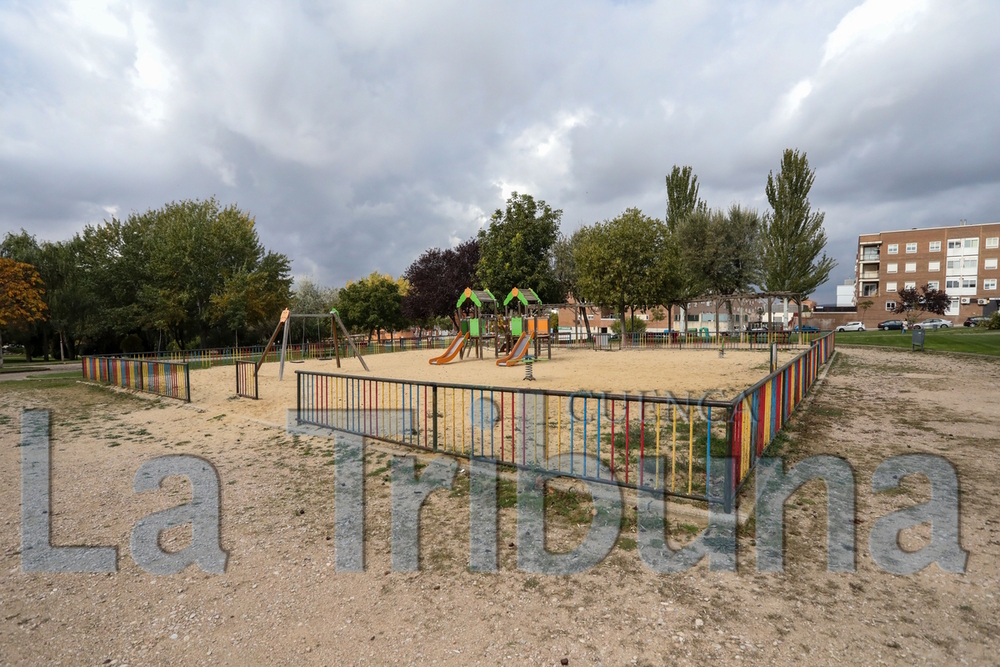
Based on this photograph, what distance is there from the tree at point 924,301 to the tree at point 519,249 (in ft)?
136

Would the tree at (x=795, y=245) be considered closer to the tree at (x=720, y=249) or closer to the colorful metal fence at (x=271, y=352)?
the tree at (x=720, y=249)

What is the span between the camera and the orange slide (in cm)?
2153

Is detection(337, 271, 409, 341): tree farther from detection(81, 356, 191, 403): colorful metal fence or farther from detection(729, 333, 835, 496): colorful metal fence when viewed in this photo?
detection(729, 333, 835, 496): colorful metal fence

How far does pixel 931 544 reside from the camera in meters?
3.85

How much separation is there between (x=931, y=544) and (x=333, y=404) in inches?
377

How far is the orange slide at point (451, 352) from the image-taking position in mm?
21531

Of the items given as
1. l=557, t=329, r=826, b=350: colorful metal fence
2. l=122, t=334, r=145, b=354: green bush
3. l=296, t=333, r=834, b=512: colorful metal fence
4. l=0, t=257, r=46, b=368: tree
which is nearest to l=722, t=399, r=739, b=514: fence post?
l=296, t=333, r=834, b=512: colorful metal fence

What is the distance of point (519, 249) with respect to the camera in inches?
1474

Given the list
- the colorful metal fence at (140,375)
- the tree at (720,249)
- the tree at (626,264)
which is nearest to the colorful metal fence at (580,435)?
the colorful metal fence at (140,375)

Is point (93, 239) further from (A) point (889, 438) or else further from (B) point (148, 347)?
(A) point (889, 438)

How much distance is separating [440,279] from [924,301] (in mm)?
56195

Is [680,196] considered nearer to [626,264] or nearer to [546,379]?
[626,264]

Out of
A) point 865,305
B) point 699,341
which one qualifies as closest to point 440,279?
point 699,341

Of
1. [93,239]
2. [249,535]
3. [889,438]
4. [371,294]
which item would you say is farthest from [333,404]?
[371,294]
